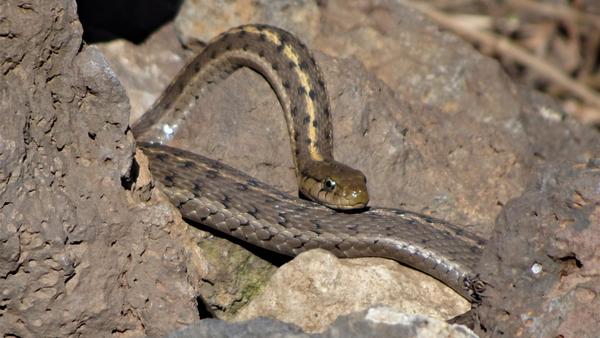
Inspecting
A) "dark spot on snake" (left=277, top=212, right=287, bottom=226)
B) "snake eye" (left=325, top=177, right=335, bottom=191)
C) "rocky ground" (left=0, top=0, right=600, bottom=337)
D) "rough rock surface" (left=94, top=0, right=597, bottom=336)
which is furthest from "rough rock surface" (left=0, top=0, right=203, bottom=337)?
"rough rock surface" (left=94, top=0, right=597, bottom=336)

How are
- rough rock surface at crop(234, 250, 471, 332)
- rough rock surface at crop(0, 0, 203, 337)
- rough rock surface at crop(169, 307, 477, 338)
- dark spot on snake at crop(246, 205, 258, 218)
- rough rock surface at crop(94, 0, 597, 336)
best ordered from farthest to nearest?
1. rough rock surface at crop(94, 0, 597, 336)
2. dark spot on snake at crop(246, 205, 258, 218)
3. rough rock surface at crop(234, 250, 471, 332)
4. rough rock surface at crop(0, 0, 203, 337)
5. rough rock surface at crop(169, 307, 477, 338)

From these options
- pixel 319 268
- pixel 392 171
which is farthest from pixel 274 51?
pixel 319 268

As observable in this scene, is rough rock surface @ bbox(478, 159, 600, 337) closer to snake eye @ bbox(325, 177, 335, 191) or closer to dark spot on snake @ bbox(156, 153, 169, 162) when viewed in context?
snake eye @ bbox(325, 177, 335, 191)

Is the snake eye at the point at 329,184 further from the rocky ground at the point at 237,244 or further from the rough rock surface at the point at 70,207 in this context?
the rough rock surface at the point at 70,207

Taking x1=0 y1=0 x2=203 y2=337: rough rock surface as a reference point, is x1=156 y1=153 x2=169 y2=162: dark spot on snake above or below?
below

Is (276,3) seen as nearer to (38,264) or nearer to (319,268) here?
(319,268)

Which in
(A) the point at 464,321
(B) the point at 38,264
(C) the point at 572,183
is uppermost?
(C) the point at 572,183

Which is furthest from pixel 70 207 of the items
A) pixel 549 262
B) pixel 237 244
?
pixel 549 262

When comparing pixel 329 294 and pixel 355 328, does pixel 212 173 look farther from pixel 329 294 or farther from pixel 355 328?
pixel 355 328
